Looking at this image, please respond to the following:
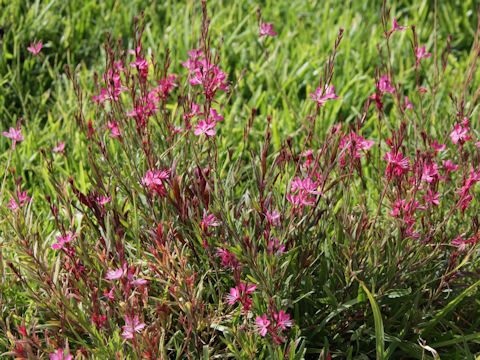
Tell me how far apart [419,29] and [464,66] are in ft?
1.26

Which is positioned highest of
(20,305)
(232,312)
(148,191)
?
(148,191)

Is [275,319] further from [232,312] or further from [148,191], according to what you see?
[148,191]

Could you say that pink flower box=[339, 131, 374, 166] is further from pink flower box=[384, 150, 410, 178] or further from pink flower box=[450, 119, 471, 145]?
pink flower box=[450, 119, 471, 145]

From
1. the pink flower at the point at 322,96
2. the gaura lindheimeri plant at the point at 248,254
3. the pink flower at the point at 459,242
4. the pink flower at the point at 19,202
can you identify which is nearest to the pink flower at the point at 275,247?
the gaura lindheimeri plant at the point at 248,254

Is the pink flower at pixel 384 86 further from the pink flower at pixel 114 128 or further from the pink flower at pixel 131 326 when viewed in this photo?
the pink flower at pixel 131 326

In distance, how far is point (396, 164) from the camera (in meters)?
2.27

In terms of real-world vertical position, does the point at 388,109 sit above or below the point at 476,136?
below

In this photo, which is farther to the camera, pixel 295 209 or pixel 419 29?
pixel 419 29

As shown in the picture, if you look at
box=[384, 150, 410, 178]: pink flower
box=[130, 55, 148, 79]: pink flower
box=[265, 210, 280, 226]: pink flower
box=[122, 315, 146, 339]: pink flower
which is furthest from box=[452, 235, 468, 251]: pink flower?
box=[130, 55, 148, 79]: pink flower

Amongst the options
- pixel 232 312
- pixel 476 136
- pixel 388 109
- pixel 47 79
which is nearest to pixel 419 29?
pixel 388 109

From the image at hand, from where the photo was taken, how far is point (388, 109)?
4016mm

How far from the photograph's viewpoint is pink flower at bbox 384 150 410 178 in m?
2.24

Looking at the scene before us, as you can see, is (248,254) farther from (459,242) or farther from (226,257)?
(459,242)

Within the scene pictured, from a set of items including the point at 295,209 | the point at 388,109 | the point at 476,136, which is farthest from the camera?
the point at 388,109
